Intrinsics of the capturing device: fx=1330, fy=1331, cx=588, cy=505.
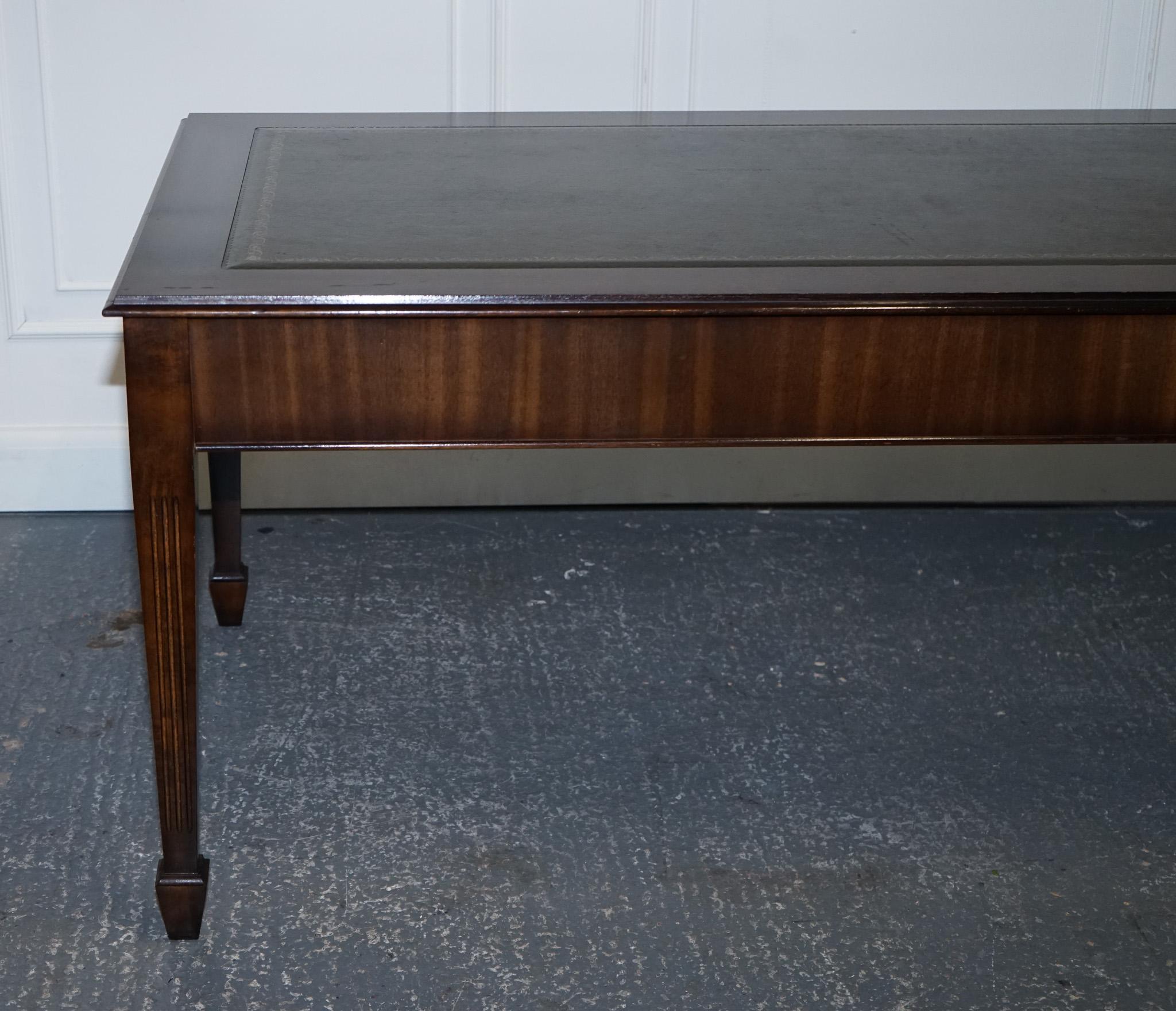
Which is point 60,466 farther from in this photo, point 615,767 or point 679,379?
point 679,379

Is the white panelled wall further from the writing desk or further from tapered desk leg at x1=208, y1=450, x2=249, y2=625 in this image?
the writing desk

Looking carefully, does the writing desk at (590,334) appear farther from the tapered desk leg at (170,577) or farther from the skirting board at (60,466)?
the skirting board at (60,466)

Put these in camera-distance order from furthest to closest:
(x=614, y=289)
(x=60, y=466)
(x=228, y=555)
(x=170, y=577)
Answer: (x=60, y=466), (x=228, y=555), (x=170, y=577), (x=614, y=289)

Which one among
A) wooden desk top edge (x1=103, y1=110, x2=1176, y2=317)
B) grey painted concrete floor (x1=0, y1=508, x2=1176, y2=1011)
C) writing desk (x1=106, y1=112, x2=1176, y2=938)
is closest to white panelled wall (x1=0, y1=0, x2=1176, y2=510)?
grey painted concrete floor (x1=0, y1=508, x2=1176, y2=1011)

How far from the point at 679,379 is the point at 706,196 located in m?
0.38

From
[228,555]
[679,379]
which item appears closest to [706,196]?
[679,379]

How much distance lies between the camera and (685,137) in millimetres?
1897

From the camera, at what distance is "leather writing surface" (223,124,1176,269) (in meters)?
1.38

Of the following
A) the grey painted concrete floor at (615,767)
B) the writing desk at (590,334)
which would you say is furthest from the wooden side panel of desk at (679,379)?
the grey painted concrete floor at (615,767)

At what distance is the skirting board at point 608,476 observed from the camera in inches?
104

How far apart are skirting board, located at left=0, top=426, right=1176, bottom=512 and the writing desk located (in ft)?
3.79

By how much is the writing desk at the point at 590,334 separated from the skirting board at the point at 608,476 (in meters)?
1.16

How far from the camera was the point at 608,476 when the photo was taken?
2.71 metres

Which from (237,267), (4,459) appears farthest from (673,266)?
(4,459)
